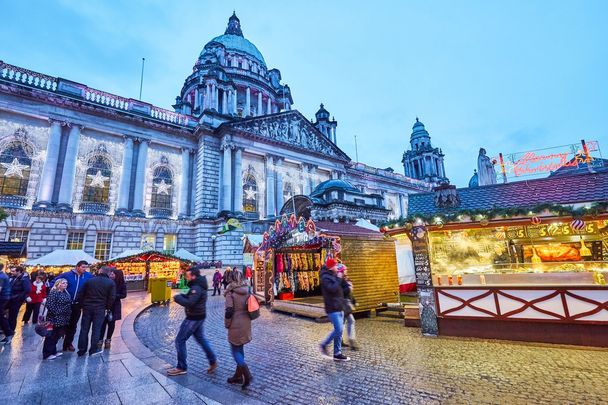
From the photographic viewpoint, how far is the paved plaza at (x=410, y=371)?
13.8 ft

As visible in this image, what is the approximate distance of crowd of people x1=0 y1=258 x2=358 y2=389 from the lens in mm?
4758

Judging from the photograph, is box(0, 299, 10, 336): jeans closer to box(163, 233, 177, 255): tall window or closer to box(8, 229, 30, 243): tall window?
box(8, 229, 30, 243): tall window

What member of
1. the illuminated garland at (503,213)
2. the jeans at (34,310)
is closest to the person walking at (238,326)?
the illuminated garland at (503,213)

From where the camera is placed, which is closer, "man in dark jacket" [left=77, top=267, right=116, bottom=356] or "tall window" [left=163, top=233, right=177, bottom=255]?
"man in dark jacket" [left=77, top=267, right=116, bottom=356]

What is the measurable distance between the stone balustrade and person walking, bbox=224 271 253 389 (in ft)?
87.4

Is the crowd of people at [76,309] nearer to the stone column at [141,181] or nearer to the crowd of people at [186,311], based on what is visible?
the crowd of people at [186,311]

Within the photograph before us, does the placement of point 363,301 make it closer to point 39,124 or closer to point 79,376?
point 79,376

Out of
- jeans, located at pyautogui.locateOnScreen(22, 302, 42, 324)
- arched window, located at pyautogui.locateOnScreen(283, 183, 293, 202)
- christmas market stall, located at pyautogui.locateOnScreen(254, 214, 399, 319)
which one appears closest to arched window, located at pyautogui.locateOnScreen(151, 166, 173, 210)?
arched window, located at pyautogui.locateOnScreen(283, 183, 293, 202)

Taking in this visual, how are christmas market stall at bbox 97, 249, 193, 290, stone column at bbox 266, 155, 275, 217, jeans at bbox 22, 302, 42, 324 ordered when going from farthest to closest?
stone column at bbox 266, 155, 275, 217, christmas market stall at bbox 97, 249, 193, 290, jeans at bbox 22, 302, 42, 324

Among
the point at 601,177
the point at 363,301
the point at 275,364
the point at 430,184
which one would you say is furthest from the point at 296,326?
the point at 430,184

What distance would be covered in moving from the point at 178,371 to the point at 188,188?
2436cm

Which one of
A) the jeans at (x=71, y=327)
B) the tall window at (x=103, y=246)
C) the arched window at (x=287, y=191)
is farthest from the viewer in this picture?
the arched window at (x=287, y=191)

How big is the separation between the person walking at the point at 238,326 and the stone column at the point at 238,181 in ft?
74.4

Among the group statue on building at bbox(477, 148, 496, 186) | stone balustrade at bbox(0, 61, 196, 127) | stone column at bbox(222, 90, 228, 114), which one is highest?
stone column at bbox(222, 90, 228, 114)
